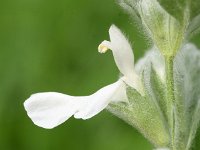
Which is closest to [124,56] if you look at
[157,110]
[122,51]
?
[122,51]

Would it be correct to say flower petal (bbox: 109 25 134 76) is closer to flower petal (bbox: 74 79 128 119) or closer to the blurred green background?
flower petal (bbox: 74 79 128 119)

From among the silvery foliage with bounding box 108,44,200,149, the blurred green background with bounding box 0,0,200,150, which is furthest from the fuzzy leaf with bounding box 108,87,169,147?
the blurred green background with bounding box 0,0,200,150

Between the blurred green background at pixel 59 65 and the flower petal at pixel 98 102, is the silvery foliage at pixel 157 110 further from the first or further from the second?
the blurred green background at pixel 59 65

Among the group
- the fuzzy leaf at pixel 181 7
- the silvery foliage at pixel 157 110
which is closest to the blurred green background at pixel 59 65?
the silvery foliage at pixel 157 110

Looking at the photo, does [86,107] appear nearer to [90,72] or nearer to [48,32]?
[90,72]

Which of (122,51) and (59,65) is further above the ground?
(59,65)

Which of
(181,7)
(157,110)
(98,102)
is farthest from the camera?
(157,110)

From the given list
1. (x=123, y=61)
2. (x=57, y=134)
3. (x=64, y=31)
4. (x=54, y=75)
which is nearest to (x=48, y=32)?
(x=64, y=31)

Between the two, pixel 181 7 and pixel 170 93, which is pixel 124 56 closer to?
pixel 170 93
